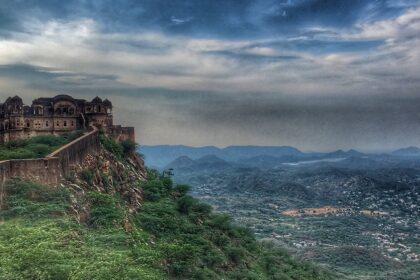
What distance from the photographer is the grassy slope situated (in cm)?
1672

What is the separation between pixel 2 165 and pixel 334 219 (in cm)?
15907

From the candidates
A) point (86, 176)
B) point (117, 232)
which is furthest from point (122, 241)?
point (86, 176)

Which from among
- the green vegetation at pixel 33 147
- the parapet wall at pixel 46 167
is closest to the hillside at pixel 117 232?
the parapet wall at pixel 46 167

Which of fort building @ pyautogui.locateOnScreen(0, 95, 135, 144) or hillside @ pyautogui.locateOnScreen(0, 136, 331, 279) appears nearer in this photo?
hillside @ pyautogui.locateOnScreen(0, 136, 331, 279)

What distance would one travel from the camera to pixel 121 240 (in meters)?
24.1

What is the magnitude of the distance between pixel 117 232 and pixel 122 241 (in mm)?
1490

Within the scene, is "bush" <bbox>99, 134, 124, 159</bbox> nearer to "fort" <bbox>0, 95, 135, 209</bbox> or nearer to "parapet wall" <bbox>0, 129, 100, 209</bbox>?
"fort" <bbox>0, 95, 135, 209</bbox>

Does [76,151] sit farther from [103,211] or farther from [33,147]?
[103,211]

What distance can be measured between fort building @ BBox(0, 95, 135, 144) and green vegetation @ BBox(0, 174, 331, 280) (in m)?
9.96

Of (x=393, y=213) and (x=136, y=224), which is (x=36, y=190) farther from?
(x=393, y=213)

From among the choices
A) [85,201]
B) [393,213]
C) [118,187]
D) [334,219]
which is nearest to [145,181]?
[118,187]

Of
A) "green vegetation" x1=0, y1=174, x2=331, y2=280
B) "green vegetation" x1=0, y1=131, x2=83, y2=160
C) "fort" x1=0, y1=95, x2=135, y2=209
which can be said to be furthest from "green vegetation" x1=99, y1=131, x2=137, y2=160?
"green vegetation" x1=0, y1=174, x2=331, y2=280

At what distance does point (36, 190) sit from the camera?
998 inches

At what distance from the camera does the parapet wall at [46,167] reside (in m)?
24.8
